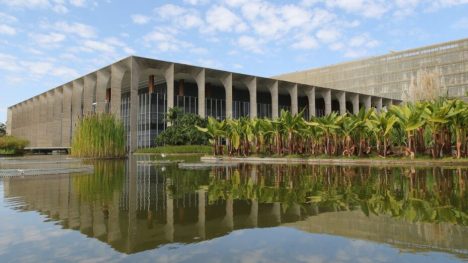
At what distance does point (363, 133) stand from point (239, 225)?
19.4 meters

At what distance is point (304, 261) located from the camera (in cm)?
379

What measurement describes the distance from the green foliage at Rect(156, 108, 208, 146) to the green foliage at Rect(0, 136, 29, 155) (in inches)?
546

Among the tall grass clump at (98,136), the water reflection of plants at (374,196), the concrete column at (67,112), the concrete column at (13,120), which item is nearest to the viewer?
the water reflection of plants at (374,196)

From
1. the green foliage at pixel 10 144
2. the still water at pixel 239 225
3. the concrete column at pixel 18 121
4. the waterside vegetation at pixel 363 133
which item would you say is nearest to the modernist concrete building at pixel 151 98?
the concrete column at pixel 18 121

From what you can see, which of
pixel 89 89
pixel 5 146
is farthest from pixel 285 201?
pixel 89 89

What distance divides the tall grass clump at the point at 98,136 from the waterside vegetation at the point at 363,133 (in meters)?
6.93

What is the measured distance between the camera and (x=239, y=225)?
17.9 ft

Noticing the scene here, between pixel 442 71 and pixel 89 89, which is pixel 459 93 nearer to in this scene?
pixel 442 71

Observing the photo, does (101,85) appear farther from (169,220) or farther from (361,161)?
(169,220)

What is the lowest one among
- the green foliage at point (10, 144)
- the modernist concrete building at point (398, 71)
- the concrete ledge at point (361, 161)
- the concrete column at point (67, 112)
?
the concrete ledge at point (361, 161)

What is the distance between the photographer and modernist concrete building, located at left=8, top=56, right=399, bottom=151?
46.6m

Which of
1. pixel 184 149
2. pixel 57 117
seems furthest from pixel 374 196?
pixel 57 117

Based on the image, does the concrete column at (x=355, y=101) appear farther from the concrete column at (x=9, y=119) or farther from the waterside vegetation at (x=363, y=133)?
the concrete column at (x=9, y=119)

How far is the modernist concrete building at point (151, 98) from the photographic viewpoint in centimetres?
4662
